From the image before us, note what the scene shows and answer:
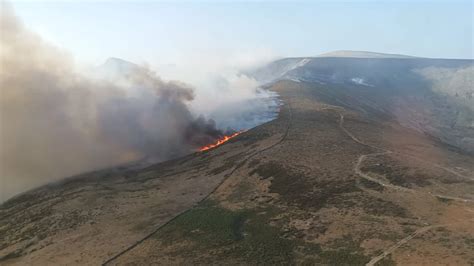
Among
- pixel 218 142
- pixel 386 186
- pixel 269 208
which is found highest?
pixel 218 142

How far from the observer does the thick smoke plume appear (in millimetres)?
97375

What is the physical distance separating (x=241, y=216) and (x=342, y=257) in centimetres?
1893

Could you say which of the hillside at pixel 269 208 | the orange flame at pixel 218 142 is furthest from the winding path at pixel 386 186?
the orange flame at pixel 218 142

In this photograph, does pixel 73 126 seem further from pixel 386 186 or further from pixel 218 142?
pixel 386 186

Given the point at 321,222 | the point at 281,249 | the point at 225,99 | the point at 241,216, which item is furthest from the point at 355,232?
the point at 225,99

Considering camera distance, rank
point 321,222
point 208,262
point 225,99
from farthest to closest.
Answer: point 225,99 → point 321,222 → point 208,262

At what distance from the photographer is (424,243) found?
49656mm

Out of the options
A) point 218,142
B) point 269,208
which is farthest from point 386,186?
point 218,142

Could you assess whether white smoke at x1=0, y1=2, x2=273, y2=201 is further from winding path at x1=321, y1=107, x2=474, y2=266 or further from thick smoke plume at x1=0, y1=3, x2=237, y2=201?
winding path at x1=321, y1=107, x2=474, y2=266

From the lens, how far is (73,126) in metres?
107

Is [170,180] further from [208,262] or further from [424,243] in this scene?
[424,243]

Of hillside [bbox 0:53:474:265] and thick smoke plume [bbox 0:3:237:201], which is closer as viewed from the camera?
hillside [bbox 0:53:474:265]

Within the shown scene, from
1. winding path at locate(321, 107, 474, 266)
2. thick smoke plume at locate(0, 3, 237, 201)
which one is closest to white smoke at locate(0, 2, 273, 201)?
thick smoke plume at locate(0, 3, 237, 201)

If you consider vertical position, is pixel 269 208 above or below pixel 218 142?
below
